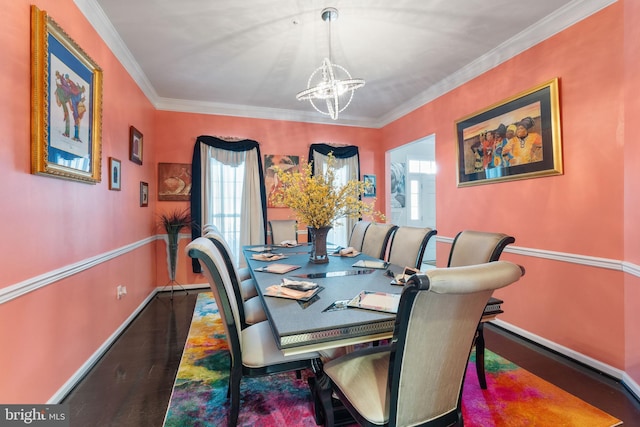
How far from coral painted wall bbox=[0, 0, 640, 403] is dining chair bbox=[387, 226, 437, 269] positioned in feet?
3.68

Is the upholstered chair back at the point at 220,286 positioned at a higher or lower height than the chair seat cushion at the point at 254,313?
higher

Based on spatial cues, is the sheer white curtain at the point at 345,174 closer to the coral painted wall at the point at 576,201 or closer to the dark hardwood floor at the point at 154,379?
the coral painted wall at the point at 576,201

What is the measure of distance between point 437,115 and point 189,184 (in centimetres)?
363

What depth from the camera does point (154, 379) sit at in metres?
2.03

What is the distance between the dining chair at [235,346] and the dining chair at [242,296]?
10.8 inches

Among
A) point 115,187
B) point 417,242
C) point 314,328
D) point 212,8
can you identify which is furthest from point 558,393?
point 115,187

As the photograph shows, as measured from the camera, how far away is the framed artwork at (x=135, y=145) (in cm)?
314

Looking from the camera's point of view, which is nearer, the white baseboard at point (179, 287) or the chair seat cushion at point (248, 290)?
the chair seat cushion at point (248, 290)

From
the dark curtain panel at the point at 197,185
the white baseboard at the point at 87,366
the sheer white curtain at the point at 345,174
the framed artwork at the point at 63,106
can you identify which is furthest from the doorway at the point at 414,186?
the framed artwork at the point at 63,106

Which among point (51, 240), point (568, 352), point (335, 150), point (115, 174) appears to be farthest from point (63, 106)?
point (568, 352)

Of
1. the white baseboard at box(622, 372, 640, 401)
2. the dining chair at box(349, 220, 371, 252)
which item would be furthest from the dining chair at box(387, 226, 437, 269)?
the white baseboard at box(622, 372, 640, 401)

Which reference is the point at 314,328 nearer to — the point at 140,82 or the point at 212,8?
the point at 212,8

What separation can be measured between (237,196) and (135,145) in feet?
5.15

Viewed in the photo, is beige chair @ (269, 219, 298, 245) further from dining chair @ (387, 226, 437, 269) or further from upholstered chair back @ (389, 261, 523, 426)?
upholstered chair back @ (389, 261, 523, 426)
